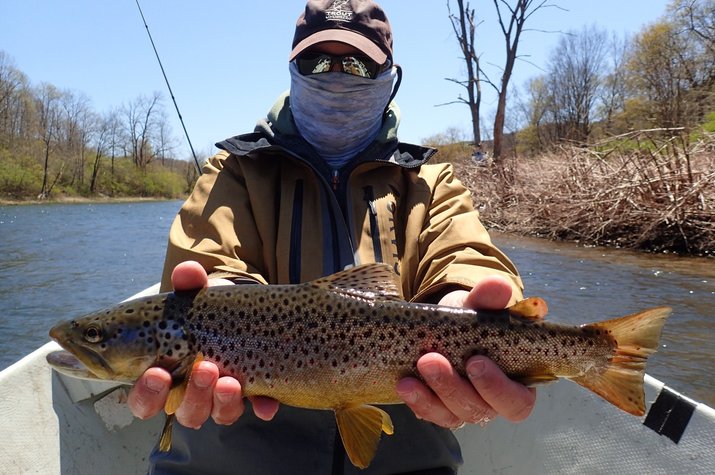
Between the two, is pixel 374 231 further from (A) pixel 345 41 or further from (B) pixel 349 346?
(A) pixel 345 41

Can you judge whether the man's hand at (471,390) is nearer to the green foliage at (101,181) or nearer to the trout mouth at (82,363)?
the trout mouth at (82,363)

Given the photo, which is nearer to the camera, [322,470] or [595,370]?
[595,370]

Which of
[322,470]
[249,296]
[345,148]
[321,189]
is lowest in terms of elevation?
[322,470]

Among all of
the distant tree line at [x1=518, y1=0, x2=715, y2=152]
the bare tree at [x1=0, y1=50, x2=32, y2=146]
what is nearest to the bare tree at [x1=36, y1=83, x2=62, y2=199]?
the bare tree at [x1=0, y1=50, x2=32, y2=146]

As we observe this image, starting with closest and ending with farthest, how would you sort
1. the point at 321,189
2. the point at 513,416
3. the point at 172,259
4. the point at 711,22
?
the point at 513,416, the point at 172,259, the point at 321,189, the point at 711,22

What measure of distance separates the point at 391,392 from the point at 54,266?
1662cm

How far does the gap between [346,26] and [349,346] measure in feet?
5.50

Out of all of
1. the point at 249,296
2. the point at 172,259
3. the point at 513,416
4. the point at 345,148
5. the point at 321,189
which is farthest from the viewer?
the point at 345,148

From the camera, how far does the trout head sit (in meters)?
2.10

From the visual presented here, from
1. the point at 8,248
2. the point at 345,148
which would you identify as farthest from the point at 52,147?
the point at 345,148

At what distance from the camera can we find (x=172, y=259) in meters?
2.54

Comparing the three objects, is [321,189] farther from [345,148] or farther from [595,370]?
[595,370]

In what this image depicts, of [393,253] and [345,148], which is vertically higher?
[345,148]

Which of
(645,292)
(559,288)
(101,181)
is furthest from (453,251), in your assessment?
(101,181)
